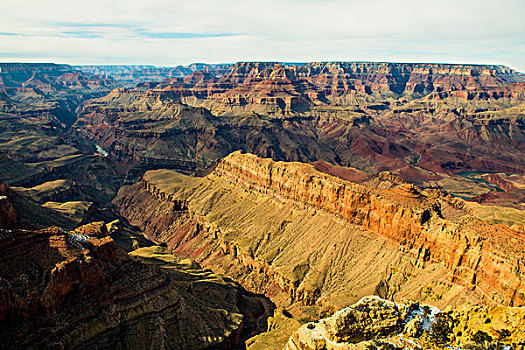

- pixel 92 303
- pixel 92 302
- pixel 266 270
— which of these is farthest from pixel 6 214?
pixel 266 270

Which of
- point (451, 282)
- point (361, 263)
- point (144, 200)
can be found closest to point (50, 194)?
point (144, 200)

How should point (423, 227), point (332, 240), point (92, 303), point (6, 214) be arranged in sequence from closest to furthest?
point (92, 303), point (6, 214), point (423, 227), point (332, 240)

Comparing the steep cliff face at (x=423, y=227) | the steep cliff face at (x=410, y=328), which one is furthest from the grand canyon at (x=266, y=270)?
the steep cliff face at (x=423, y=227)

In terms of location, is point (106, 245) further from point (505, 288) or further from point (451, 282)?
point (505, 288)

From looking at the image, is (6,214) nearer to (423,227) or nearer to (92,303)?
(92,303)

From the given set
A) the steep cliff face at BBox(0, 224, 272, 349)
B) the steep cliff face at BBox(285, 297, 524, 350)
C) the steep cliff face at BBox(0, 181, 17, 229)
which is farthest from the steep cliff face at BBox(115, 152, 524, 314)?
the steep cliff face at BBox(0, 181, 17, 229)

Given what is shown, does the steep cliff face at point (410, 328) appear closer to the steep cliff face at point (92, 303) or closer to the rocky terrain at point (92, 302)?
the rocky terrain at point (92, 302)
